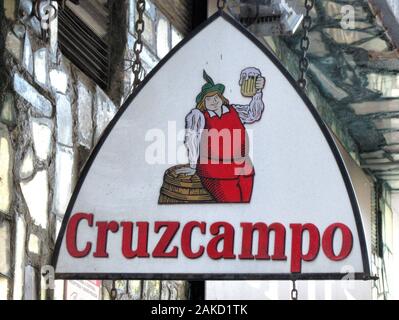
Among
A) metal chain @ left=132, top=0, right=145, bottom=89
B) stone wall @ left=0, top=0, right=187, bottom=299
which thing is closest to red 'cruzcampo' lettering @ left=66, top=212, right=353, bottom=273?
metal chain @ left=132, top=0, right=145, bottom=89

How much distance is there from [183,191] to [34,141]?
1283 millimetres

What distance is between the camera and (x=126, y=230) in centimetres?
416

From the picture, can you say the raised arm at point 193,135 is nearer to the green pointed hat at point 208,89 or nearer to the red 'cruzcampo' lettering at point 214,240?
the green pointed hat at point 208,89

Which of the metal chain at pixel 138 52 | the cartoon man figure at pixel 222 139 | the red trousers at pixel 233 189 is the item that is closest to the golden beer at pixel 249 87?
the cartoon man figure at pixel 222 139

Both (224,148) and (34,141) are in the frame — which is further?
(34,141)

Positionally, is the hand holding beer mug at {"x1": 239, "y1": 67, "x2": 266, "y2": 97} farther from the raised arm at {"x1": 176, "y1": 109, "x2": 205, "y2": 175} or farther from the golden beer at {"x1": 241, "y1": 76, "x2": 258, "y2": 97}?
the raised arm at {"x1": 176, "y1": 109, "x2": 205, "y2": 175}

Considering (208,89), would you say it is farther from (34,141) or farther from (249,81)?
(34,141)

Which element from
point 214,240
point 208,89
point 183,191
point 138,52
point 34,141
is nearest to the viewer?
point 214,240

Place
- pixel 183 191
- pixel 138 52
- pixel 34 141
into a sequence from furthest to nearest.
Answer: pixel 34 141
pixel 138 52
pixel 183 191

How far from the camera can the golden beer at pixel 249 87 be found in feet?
13.9

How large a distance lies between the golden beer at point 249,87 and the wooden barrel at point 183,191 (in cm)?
40

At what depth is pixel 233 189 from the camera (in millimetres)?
4109

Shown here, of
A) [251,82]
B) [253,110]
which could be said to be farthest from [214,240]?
[251,82]
